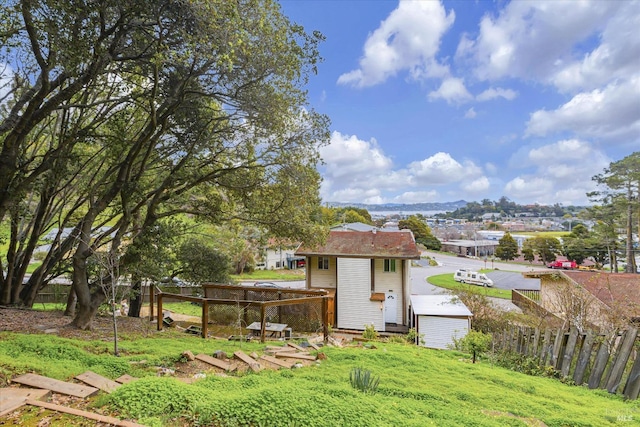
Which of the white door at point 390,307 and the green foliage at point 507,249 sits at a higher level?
the green foliage at point 507,249

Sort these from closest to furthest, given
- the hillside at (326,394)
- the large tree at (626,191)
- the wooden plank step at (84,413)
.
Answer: the wooden plank step at (84,413) → the hillside at (326,394) → the large tree at (626,191)

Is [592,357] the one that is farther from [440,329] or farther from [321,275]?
[321,275]

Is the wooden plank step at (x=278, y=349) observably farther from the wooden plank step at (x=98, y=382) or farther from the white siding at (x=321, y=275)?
the white siding at (x=321, y=275)

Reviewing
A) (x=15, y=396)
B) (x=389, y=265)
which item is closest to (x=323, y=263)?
(x=389, y=265)

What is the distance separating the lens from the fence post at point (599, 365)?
5066 millimetres

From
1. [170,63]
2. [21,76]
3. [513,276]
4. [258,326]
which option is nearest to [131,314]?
[258,326]

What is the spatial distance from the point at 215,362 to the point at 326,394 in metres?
2.40

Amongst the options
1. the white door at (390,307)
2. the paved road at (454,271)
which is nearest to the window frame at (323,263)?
the white door at (390,307)

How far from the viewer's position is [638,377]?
459 centimetres

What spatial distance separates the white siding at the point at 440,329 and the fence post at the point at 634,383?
7.56 metres

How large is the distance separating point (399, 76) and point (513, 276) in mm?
25260

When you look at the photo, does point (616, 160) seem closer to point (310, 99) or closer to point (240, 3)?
point (310, 99)

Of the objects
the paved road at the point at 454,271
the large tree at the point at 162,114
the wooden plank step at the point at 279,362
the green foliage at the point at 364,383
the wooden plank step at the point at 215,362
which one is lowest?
the paved road at the point at 454,271

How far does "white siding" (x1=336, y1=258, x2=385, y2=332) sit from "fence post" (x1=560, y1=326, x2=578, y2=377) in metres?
9.09
